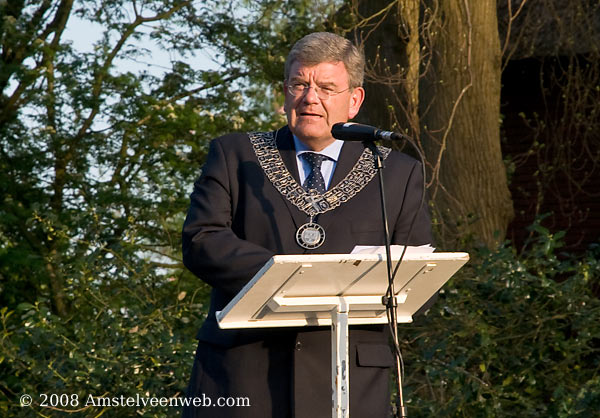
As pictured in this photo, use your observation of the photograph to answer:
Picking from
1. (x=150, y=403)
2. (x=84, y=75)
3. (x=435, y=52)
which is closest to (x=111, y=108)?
(x=84, y=75)

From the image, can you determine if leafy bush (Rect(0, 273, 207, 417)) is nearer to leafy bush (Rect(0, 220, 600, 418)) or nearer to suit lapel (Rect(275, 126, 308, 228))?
leafy bush (Rect(0, 220, 600, 418))

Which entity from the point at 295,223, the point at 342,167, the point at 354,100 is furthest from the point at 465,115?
the point at 295,223

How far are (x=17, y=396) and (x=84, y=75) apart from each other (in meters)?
4.19

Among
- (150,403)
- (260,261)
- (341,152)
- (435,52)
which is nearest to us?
(260,261)

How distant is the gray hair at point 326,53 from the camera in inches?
148

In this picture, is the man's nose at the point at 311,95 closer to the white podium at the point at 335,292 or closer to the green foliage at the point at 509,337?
the white podium at the point at 335,292

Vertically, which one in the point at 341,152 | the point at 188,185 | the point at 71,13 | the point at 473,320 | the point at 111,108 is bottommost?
the point at 473,320

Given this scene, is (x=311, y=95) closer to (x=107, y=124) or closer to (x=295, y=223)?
(x=295, y=223)

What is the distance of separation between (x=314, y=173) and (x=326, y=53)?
0.43m

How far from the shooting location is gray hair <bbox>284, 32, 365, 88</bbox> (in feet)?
12.3

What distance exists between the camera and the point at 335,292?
10.0 feet

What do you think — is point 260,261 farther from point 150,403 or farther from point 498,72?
point 498,72

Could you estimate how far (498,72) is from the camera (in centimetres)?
818

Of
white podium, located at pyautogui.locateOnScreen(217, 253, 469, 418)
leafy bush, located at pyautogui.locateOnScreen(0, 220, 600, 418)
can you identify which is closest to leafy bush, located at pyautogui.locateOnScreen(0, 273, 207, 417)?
leafy bush, located at pyautogui.locateOnScreen(0, 220, 600, 418)
